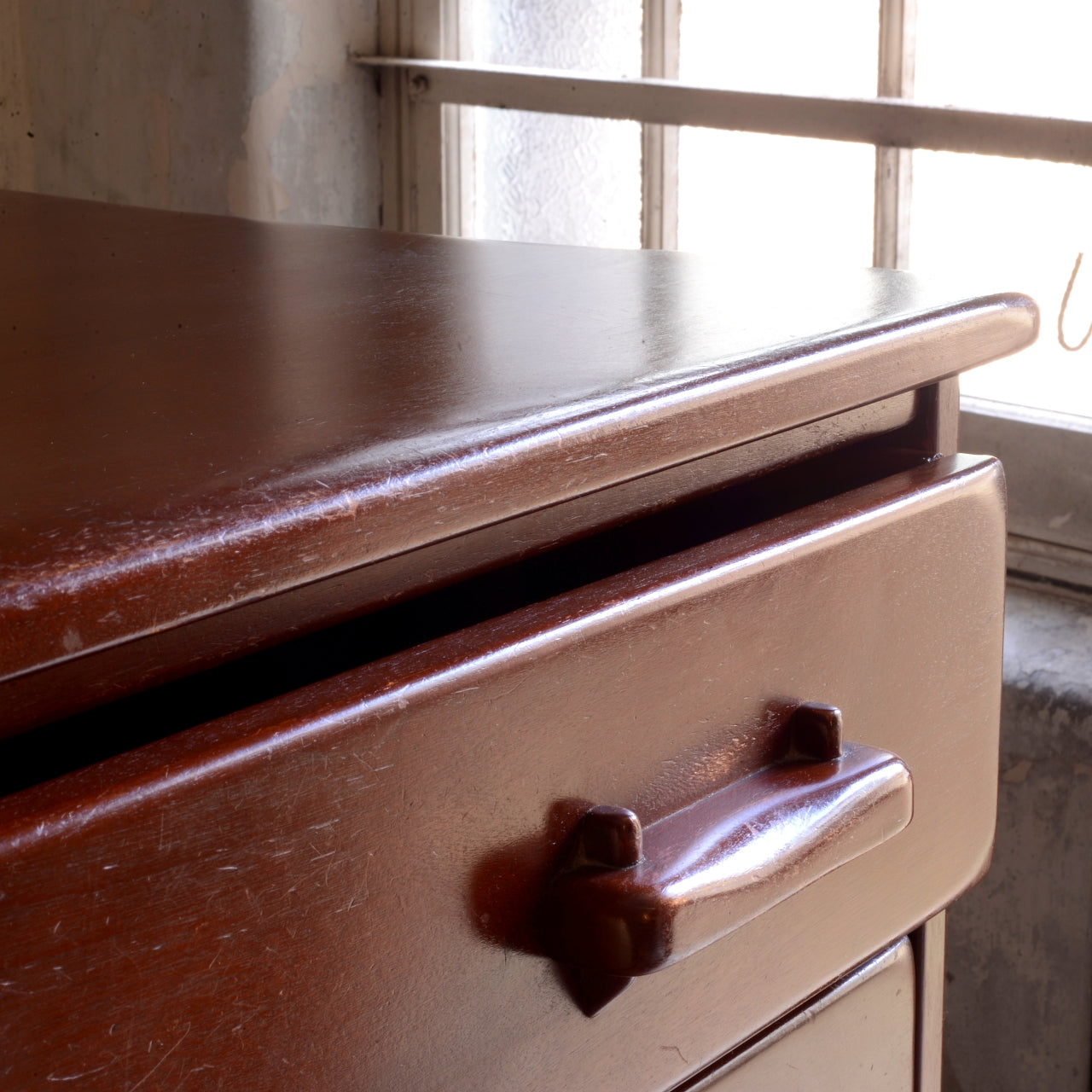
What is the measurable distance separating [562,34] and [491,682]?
1525mm

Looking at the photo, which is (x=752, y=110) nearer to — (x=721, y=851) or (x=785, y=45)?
(x=785, y=45)

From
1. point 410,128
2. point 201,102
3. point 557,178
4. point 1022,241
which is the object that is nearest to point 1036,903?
point 1022,241

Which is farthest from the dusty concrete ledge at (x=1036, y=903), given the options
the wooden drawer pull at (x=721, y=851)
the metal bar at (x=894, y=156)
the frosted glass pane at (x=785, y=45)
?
the wooden drawer pull at (x=721, y=851)

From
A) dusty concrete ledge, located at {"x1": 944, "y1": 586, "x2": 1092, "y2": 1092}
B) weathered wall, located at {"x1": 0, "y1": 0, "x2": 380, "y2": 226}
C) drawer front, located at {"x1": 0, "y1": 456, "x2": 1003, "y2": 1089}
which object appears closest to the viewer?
drawer front, located at {"x1": 0, "y1": 456, "x2": 1003, "y2": 1089}

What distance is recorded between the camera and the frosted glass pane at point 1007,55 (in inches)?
45.0

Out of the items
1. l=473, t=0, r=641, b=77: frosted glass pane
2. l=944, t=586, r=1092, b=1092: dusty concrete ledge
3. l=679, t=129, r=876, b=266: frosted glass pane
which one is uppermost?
Answer: l=473, t=0, r=641, b=77: frosted glass pane

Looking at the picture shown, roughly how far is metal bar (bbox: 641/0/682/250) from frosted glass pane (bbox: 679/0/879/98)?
2 centimetres

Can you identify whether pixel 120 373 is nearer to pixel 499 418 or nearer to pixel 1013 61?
pixel 499 418

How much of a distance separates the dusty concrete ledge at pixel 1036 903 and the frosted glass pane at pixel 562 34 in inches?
34.6

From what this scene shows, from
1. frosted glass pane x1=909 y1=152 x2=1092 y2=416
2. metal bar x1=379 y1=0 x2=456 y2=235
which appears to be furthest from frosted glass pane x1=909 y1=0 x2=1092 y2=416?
metal bar x1=379 y1=0 x2=456 y2=235

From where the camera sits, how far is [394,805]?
0.29m

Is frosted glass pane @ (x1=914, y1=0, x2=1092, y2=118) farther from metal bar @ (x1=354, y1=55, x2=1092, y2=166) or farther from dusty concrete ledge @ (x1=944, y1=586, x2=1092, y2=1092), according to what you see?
dusty concrete ledge @ (x1=944, y1=586, x2=1092, y2=1092)

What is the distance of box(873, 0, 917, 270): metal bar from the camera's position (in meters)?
1.29

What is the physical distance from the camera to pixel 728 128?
144 cm
